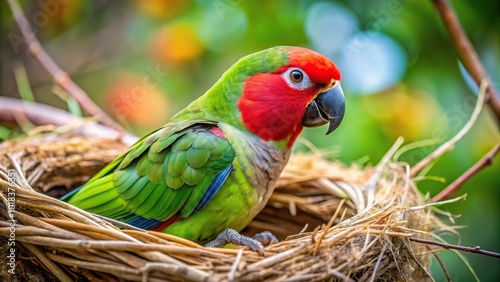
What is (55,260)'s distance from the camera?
5.02ft

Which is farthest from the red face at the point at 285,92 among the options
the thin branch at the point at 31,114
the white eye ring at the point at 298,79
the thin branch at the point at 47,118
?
the thin branch at the point at 31,114

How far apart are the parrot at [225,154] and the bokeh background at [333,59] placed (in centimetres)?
103

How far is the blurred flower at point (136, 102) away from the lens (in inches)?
152

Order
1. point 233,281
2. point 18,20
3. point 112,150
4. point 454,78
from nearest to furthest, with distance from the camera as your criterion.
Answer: point 233,281
point 112,150
point 18,20
point 454,78

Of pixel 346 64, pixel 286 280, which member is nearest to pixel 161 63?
pixel 346 64

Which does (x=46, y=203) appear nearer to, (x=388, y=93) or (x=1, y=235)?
(x=1, y=235)

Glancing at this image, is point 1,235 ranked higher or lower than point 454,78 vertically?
lower

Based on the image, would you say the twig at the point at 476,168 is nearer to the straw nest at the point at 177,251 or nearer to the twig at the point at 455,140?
the twig at the point at 455,140

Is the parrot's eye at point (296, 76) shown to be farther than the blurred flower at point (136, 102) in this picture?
No

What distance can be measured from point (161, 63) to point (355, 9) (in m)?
1.51

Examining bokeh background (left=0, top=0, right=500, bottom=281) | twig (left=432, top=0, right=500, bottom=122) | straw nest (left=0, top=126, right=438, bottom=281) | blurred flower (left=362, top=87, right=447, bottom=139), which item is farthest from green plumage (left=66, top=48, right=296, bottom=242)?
blurred flower (left=362, top=87, right=447, bottom=139)

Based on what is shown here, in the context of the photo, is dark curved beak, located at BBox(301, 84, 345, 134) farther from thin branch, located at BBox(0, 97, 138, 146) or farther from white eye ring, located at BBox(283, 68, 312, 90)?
thin branch, located at BBox(0, 97, 138, 146)

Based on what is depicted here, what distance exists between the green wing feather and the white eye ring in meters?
0.34

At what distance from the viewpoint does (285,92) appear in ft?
6.82
